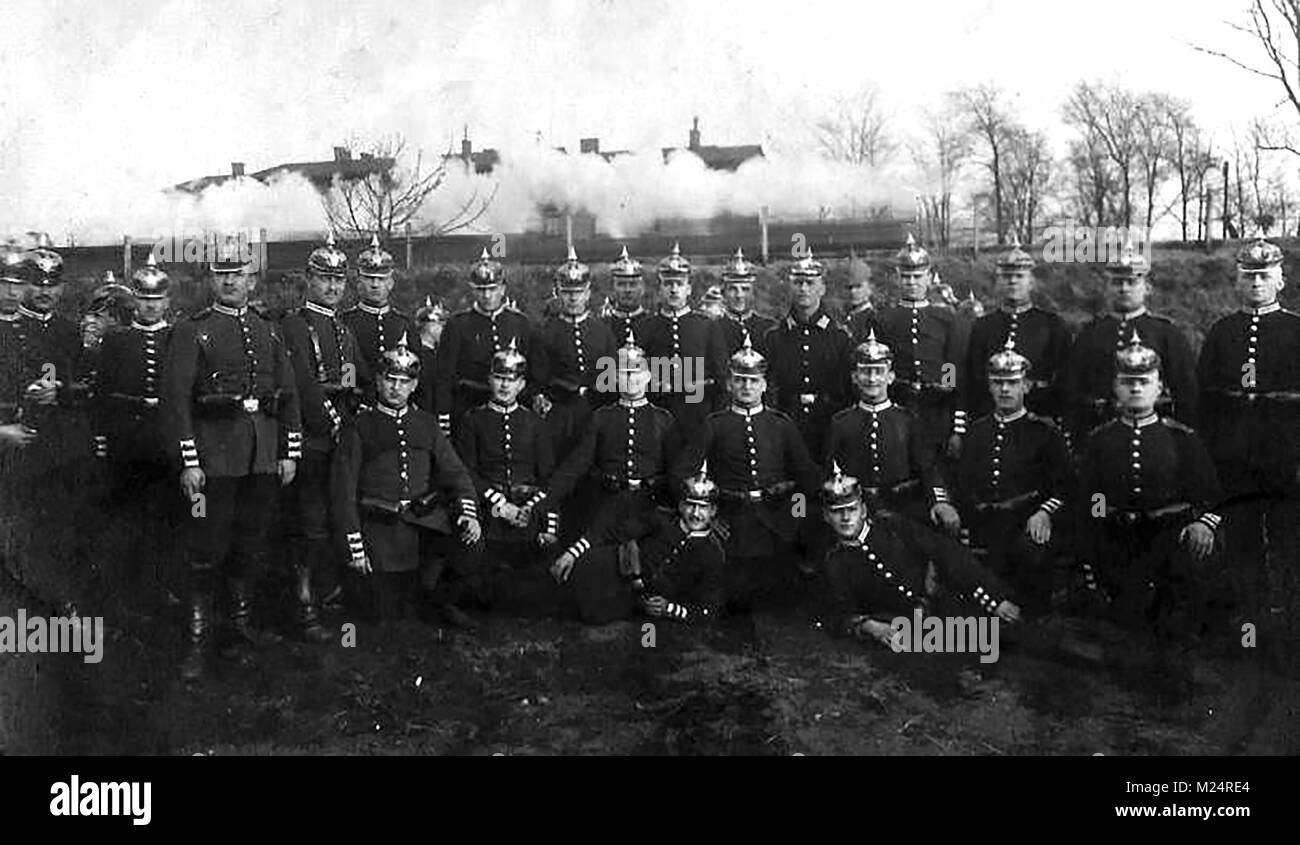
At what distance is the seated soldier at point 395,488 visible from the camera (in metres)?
5.30

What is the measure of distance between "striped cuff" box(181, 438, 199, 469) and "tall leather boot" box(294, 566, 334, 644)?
0.76 metres

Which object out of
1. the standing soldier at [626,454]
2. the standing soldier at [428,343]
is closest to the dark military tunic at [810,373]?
the standing soldier at [626,454]

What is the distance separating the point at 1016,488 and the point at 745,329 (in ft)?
6.00

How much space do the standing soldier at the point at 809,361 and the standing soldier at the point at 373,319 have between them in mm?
2124

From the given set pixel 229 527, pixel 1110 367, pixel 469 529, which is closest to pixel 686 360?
pixel 469 529

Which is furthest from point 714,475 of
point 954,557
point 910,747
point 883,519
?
point 910,747

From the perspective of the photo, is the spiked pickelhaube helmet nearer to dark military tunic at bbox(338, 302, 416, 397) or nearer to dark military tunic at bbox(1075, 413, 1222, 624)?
dark military tunic at bbox(338, 302, 416, 397)

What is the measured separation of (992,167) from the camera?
20.0 feet

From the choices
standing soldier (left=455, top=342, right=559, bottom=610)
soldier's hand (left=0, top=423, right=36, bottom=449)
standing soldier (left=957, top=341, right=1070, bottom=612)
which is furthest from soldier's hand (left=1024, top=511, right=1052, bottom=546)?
soldier's hand (left=0, top=423, right=36, bottom=449)

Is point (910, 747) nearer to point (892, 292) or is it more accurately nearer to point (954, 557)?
point (954, 557)

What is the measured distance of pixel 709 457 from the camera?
5516 millimetres

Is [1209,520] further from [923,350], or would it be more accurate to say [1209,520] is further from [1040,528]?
[923,350]

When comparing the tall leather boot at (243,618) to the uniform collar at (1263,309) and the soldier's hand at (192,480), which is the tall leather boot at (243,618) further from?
the uniform collar at (1263,309)
